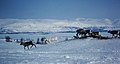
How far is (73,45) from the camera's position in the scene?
48.8 metres

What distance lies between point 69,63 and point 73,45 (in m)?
22.5

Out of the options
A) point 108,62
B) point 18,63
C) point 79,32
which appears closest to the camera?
point 108,62

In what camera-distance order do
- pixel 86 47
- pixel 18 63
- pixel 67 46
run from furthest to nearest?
pixel 67 46 → pixel 86 47 → pixel 18 63

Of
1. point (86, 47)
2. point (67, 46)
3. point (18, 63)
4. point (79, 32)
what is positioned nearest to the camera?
point (18, 63)

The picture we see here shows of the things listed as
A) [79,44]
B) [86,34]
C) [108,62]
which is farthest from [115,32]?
[108,62]

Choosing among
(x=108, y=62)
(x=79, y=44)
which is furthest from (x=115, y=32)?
(x=108, y=62)

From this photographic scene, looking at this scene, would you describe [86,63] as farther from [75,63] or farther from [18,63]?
[18,63]

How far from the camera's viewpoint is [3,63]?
28375 millimetres

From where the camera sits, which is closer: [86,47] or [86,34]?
[86,47]

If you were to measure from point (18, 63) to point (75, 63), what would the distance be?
216 inches

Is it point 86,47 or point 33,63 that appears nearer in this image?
point 33,63

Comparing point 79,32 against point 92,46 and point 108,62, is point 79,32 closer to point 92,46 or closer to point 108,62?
point 92,46

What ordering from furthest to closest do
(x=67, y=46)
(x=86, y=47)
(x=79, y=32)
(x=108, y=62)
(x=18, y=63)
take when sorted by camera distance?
(x=79, y=32) < (x=67, y=46) < (x=86, y=47) < (x=18, y=63) < (x=108, y=62)

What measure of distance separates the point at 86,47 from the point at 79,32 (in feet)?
67.2
